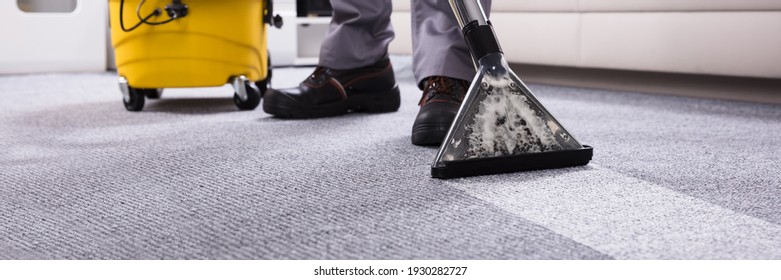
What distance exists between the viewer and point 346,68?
144 centimetres

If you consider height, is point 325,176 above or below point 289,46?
above

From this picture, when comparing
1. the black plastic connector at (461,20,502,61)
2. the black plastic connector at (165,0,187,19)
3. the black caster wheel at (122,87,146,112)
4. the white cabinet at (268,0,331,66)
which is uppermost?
the black plastic connector at (461,20,502,61)

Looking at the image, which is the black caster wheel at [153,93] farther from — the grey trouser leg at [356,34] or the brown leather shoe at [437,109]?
the brown leather shoe at [437,109]

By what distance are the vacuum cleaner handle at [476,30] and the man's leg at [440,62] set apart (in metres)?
0.20

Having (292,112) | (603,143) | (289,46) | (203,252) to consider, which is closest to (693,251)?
(203,252)

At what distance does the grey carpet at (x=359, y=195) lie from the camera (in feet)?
2.02

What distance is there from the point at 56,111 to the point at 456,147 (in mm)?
1059

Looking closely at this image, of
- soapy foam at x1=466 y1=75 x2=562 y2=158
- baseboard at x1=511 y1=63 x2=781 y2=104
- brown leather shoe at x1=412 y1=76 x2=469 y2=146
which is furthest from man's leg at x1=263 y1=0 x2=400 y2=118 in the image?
baseboard at x1=511 y1=63 x2=781 y2=104

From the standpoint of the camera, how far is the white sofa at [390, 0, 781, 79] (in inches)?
64.5

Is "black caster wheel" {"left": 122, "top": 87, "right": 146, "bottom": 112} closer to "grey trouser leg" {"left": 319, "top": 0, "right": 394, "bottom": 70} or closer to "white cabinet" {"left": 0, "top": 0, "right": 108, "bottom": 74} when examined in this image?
"grey trouser leg" {"left": 319, "top": 0, "right": 394, "bottom": 70}

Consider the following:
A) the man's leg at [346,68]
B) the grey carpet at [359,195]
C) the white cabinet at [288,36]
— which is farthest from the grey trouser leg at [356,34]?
the white cabinet at [288,36]

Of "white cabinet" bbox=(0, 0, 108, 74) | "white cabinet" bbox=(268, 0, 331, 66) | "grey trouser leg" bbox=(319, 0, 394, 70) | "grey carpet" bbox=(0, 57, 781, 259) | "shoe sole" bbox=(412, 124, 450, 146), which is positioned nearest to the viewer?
"grey carpet" bbox=(0, 57, 781, 259)

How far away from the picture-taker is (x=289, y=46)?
288 centimetres
